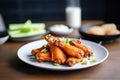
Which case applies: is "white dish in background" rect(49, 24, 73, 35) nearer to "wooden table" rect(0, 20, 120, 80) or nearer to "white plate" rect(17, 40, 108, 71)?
"white plate" rect(17, 40, 108, 71)

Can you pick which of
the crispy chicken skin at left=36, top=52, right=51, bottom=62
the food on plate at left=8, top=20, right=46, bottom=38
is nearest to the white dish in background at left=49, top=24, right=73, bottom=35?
the food on plate at left=8, top=20, right=46, bottom=38

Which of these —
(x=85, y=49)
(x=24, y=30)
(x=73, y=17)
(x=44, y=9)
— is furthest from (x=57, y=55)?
(x=44, y=9)

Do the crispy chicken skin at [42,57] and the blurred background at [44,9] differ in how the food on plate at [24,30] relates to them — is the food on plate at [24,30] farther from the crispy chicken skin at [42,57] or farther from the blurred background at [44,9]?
the blurred background at [44,9]

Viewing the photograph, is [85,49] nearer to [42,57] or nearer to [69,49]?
[69,49]

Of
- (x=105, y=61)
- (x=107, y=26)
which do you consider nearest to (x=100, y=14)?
(x=107, y=26)

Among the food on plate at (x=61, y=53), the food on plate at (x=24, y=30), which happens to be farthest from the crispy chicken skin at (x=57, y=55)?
the food on plate at (x=24, y=30)

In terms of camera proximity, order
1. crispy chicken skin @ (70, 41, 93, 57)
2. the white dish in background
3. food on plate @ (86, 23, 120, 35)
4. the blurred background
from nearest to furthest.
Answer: crispy chicken skin @ (70, 41, 93, 57), food on plate @ (86, 23, 120, 35), the white dish in background, the blurred background
